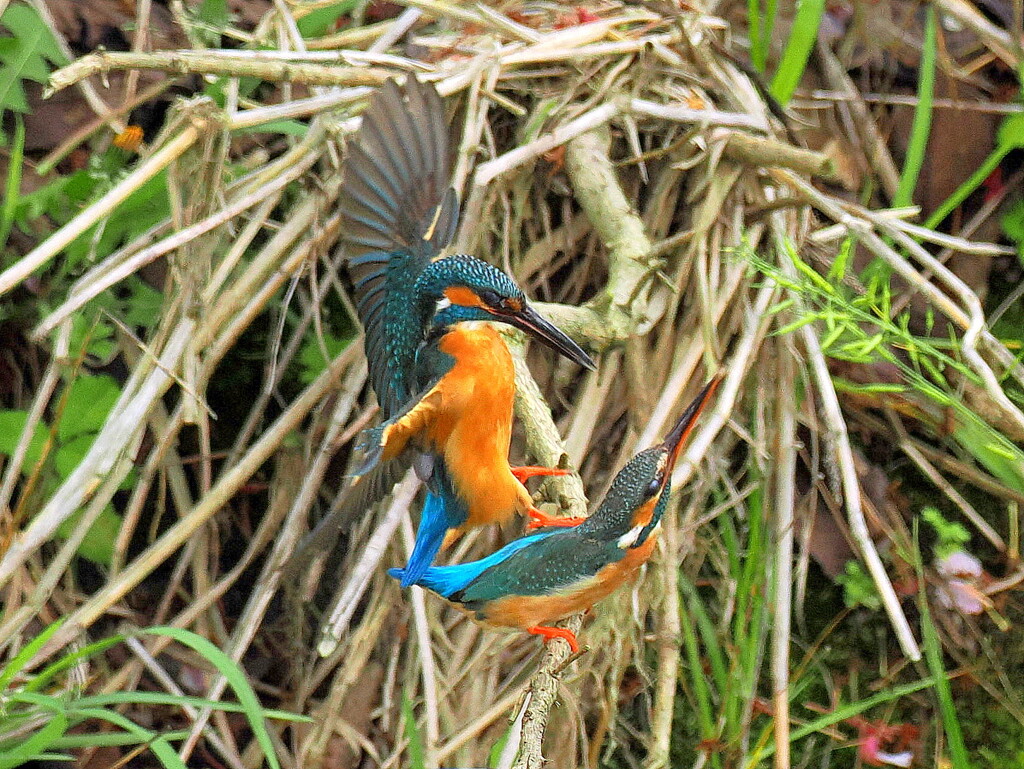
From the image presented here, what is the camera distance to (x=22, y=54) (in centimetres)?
256

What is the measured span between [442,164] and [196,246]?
0.59 metres

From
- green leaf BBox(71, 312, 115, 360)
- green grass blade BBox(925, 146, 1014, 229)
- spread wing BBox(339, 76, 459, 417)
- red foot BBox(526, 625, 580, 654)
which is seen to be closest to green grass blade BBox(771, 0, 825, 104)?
green grass blade BBox(925, 146, 1014, 229)

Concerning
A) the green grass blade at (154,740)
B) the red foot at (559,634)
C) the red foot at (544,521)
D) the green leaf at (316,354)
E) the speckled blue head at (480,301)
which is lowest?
the green grass blade at (154,740)

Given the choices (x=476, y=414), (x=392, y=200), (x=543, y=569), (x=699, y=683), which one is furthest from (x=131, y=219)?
(x=699, y=683)

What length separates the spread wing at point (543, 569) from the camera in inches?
61.6

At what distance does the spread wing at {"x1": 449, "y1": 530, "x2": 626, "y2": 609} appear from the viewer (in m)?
1.56

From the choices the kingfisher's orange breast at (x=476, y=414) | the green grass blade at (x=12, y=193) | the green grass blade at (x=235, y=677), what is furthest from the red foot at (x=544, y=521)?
the green grass blade at (x=12, y=193)

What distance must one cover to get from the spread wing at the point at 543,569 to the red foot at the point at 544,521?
15 cm

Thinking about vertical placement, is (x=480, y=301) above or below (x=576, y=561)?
above

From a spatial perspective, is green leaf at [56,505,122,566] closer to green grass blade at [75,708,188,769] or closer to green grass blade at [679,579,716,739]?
green grass blade at [75,708,188,769]

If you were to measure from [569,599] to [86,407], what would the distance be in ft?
4.25

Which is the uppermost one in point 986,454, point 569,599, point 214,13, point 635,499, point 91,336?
point 214,13

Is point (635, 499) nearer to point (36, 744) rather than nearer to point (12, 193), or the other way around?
point (36, 744)

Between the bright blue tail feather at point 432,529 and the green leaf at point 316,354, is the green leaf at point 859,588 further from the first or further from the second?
the green leaf at point 316,354
